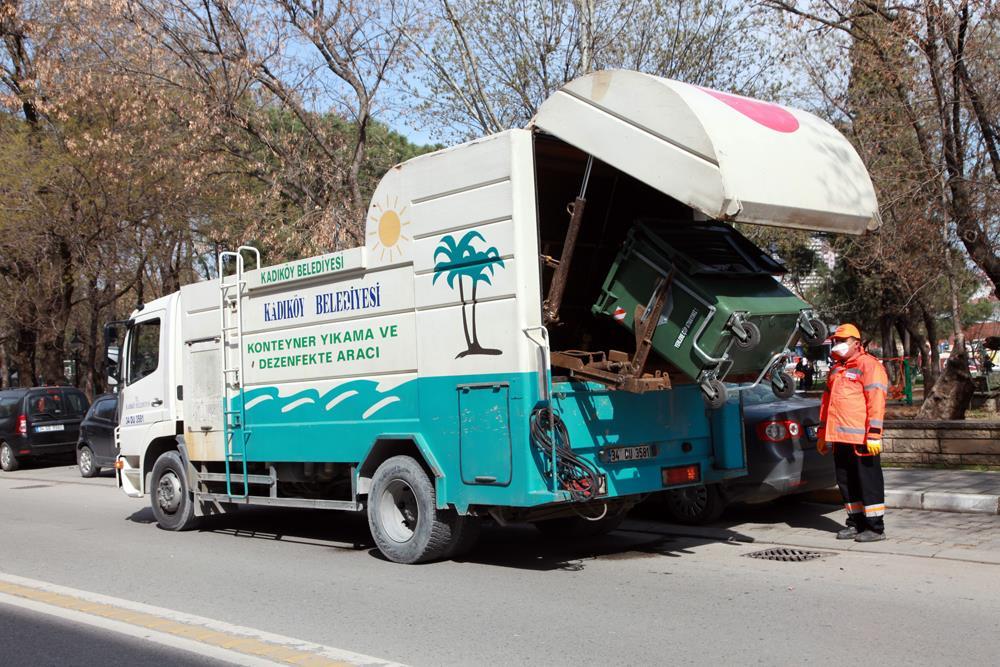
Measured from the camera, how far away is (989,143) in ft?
40.2

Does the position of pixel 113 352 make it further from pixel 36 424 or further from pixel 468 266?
pixel 36 424

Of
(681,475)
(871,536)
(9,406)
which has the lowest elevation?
(871,536)

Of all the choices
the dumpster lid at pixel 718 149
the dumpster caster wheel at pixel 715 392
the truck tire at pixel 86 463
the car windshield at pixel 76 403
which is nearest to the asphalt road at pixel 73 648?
the dumpster caster wheel at pixel 715 392

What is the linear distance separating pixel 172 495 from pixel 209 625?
16.3ft

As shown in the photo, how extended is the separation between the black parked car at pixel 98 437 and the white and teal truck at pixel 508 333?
9.06 metres

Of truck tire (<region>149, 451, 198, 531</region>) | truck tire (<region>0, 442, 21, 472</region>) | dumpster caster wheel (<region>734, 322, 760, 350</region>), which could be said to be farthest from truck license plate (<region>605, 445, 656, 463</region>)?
truck tire (<region>0, 442, 21, 472</region>)

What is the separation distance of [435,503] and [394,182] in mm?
2667

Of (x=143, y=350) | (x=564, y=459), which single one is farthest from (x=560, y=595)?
(x=143, y=350)

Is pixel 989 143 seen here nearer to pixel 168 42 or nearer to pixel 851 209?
pixel 851 209

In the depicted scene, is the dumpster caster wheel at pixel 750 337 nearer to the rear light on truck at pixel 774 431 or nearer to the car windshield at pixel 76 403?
the rear light on truck at pixel 774 431

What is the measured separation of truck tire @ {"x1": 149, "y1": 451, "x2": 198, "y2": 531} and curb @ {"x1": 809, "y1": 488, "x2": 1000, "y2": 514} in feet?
22.5

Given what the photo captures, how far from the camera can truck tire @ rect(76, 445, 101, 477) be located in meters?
18.8

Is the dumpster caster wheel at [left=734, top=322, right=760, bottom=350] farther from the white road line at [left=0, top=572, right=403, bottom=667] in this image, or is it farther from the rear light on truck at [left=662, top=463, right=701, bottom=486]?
the white road line at [left=0, top=572, right=403, bottom=667]

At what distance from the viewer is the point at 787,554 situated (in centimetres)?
820
